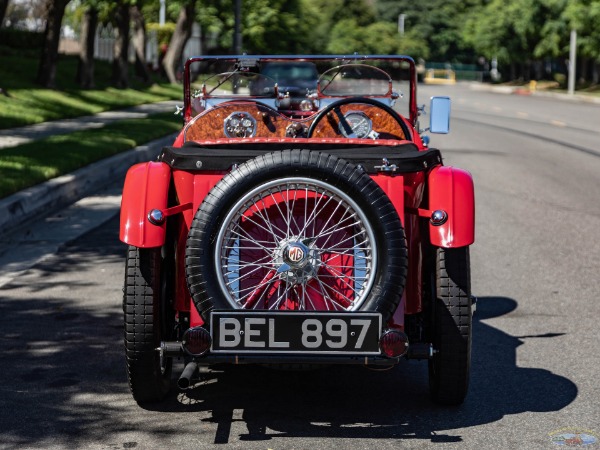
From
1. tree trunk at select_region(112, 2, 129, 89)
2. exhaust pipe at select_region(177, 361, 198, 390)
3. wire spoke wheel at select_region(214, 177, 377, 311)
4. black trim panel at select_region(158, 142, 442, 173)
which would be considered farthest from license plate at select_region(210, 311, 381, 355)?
tree trunk at select_region(112, 2, 129, 89)

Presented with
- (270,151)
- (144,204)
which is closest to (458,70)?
(270,151)

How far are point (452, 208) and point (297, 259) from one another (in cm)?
74

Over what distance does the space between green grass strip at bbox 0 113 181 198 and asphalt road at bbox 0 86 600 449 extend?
1.92 m

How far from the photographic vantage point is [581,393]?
535cm

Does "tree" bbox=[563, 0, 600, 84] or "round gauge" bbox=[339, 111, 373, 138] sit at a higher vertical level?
"tree" bbox=[563, 0, 600, 84]

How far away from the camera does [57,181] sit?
12.2 metres

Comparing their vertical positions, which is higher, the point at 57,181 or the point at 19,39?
the point at 19,39

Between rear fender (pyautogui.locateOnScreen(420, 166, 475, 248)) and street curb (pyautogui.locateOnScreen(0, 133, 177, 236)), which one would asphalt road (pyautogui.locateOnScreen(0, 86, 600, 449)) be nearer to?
street curb (pyautogui.locateOnScreen(0, 133, 177, 236))

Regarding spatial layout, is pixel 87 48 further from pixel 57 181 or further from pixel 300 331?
pixel 300 331

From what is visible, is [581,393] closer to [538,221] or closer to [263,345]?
[263,345]

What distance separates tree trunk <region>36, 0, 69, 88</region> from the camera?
2708 centimetres

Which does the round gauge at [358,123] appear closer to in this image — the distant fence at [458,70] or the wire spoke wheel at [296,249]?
the wire spoke wheel at [296,249]

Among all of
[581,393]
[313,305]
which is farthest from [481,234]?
[313,305]

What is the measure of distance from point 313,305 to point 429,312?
604 millimetres
